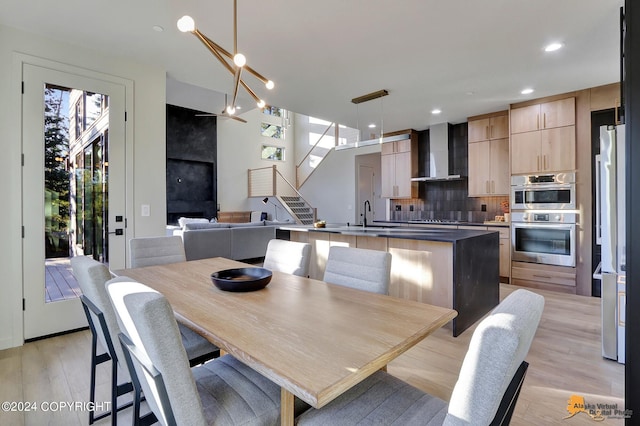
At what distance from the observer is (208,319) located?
1296 mm

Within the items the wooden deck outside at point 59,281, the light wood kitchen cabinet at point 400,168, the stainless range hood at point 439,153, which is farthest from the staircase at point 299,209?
the wooden deck outside at point 59,281

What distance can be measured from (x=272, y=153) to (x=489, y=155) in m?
7.99

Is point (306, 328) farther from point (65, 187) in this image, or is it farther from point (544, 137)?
point (544, 137)

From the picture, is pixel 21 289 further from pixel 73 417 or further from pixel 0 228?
pixel 73 417

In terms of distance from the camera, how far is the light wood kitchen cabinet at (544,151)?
4.35 metres

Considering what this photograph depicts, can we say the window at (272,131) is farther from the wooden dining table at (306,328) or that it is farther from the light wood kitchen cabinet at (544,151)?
the wooden dining table at (306,328)

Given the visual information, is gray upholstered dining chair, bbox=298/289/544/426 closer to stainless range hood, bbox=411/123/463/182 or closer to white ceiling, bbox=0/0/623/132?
white ceiling, bbox=0/0/623/132

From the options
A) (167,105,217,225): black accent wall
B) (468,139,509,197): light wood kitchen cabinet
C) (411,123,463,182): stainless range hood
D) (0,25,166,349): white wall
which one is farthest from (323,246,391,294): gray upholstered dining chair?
(167,105,217,225): black accent wall

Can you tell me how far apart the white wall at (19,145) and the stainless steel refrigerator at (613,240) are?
14.2 feet

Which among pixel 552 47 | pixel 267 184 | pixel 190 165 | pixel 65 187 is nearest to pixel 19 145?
pixel 65 187

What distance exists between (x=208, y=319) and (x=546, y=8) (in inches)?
129

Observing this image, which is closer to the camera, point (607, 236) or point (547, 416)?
point (547, 416)

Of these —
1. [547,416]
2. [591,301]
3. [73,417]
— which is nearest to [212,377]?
[73,417]

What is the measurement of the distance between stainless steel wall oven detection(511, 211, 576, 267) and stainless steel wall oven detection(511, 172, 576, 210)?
12 cm
